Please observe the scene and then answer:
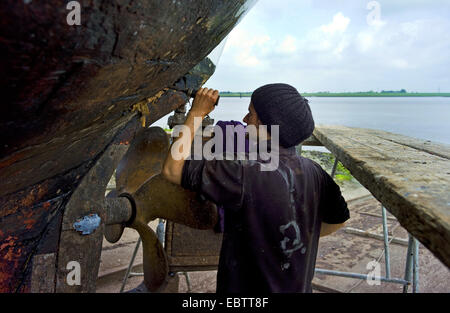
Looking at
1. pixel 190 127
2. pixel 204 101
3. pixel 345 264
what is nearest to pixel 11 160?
pixel 190 127

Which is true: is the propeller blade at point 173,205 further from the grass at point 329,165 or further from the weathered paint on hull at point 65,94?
the grass at point 329,165

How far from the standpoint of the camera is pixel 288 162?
1296mm

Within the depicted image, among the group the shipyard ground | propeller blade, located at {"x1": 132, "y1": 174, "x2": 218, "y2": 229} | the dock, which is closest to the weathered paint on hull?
propeller blade, located at {"x1": 132, "y1": 174, "x2": 218, "y2": 229}

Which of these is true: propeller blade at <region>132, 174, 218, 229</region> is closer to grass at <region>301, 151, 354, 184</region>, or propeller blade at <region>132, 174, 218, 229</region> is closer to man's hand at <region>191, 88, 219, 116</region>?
man's hand at <region>191, 88, 219, 116</region>

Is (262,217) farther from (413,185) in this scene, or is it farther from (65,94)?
(65,94)

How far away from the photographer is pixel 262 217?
1.21 metres

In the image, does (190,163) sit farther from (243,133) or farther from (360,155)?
(360,155)

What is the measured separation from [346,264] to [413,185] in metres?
3.15

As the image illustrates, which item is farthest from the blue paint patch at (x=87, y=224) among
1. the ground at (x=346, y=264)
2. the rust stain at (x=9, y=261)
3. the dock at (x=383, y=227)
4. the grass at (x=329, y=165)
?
the grass at (x=329, y=165)

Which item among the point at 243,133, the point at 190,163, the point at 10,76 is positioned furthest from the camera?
the point at 243,133

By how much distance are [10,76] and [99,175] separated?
3.47ft

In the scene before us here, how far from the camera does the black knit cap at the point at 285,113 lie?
1.30m
